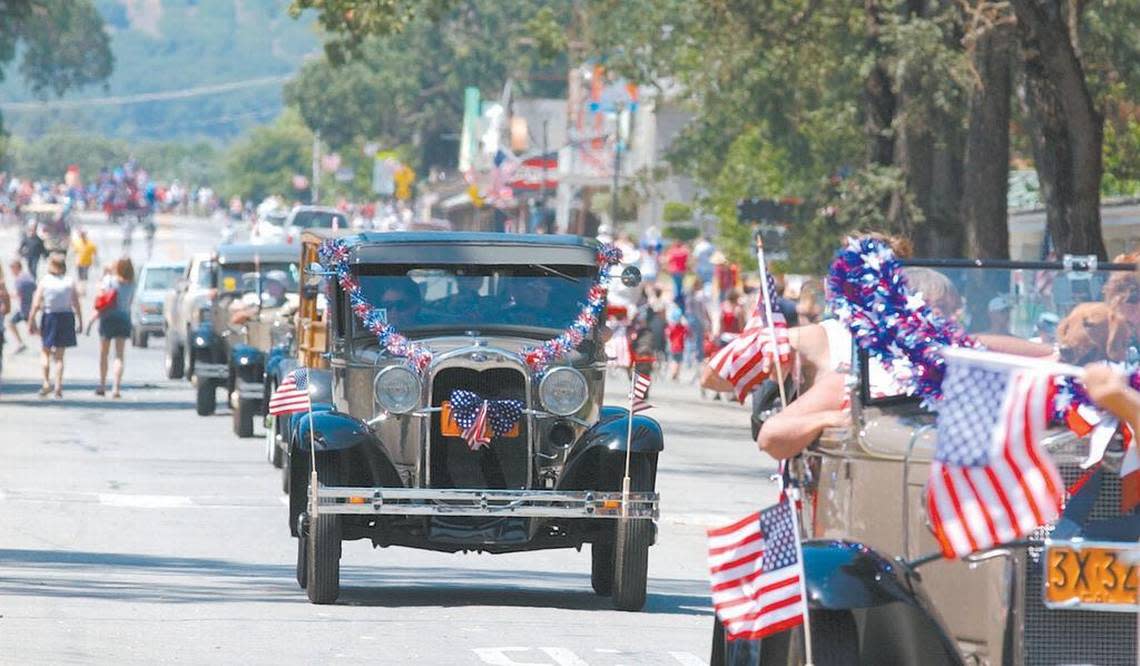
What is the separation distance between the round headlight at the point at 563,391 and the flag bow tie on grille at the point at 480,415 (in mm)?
181

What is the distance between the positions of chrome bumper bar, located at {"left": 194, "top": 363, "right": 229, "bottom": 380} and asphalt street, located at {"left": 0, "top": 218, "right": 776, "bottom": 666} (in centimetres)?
251

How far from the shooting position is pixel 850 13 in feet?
109

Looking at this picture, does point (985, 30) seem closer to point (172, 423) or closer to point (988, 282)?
point (172, 423)

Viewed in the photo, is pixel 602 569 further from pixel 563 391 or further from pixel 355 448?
pixel 355 448

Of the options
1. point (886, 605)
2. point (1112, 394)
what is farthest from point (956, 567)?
point (1112, 394)

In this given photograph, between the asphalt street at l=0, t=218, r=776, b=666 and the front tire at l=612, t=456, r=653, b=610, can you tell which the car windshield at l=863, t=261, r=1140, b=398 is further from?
the front tire at l=612, t=456, r=653, b=610

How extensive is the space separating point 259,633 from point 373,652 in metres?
0.80

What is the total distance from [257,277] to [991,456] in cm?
2256

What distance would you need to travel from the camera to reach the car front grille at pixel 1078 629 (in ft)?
23.0

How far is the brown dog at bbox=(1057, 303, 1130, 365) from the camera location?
748 cm

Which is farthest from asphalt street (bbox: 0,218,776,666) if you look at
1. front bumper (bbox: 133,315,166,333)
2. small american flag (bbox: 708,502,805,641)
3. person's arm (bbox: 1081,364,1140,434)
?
front bumper (bbox: 133,315,166,333)

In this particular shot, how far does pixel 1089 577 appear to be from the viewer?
22.6 ft

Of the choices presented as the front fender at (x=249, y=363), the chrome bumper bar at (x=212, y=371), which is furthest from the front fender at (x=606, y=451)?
the chrome bumper bar at (x=212, y=371)

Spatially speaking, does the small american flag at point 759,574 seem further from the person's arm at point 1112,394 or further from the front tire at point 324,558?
the front tire at point 324,558
